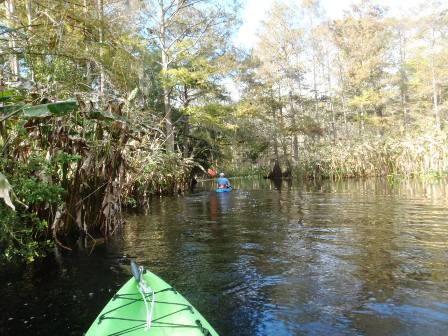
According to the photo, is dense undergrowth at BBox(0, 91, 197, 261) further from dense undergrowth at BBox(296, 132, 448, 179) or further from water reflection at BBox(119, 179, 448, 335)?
dense undergrowth at BBox(296, 132, 448, 179)

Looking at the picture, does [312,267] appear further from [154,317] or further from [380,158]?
[380,158]

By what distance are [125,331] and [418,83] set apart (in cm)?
3299

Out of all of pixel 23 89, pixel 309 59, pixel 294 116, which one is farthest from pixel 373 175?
pixel 23 89

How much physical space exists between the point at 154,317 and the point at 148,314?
87 millimetres

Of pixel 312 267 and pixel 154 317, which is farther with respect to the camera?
pixel 312 267

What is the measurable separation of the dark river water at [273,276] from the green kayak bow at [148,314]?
0.68m

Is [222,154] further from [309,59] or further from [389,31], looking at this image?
[389,31]

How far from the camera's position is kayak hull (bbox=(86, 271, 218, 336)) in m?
3.22

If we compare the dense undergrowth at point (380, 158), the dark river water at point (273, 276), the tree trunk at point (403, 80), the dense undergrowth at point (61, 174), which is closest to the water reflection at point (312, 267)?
the dark river water at point (273, 276)

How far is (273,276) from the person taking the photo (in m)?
5.55

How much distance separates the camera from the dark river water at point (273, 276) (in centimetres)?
412

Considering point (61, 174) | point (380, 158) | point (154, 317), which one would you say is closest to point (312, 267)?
point (154, 317)

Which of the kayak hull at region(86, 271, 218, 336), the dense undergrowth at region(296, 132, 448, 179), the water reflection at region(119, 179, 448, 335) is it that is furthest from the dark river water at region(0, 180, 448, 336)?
the dense undergrowth at region(296, 132, 448, 179)

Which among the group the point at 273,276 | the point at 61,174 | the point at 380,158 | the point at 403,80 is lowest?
the point at 273,276
